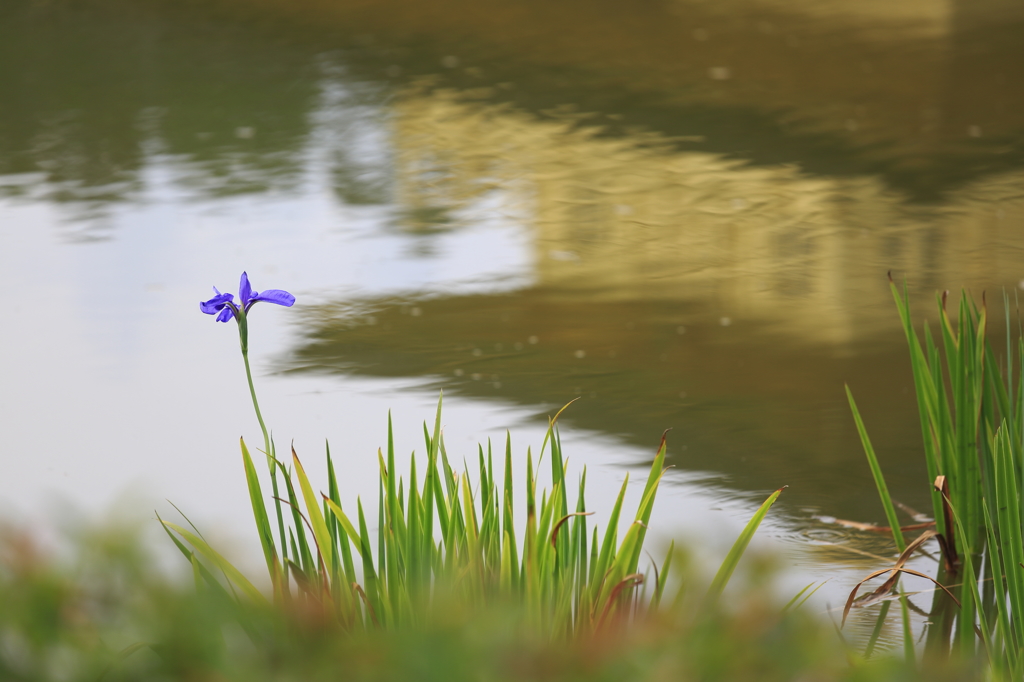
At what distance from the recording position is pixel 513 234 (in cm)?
438

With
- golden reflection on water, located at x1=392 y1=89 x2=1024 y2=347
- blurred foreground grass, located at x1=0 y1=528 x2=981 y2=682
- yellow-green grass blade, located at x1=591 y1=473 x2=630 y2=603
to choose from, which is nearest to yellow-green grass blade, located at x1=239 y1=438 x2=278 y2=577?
yellow-green grass blade, located at x1=591 y1=473 x2=630 y2=603

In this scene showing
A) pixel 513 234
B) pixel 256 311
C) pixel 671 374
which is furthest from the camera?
pixel 513 234

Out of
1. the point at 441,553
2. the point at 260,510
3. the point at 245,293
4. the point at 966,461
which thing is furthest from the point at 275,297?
the point at 966,461

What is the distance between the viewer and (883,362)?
3.31 meters

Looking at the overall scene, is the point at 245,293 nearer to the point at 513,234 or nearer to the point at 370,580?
the point at 370,580

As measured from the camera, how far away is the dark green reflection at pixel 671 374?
2.80m

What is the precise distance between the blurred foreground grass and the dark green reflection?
1969 millimetres

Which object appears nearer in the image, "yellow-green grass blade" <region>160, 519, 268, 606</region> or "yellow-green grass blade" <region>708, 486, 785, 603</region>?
"yellow-green grass blade" <region>160, 519, 268, 606</region>

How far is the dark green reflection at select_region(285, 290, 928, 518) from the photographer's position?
280 cm

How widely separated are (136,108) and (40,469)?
3.62 m

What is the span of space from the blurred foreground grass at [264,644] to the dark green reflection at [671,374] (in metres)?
1.97

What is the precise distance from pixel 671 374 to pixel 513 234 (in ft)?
4.27

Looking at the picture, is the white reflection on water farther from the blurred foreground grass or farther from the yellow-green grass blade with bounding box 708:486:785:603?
the blurred foreground grass

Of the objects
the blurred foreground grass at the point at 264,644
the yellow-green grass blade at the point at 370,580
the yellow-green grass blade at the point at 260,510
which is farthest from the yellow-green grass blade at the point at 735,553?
the blurred foreground grass at the point at 264,644
